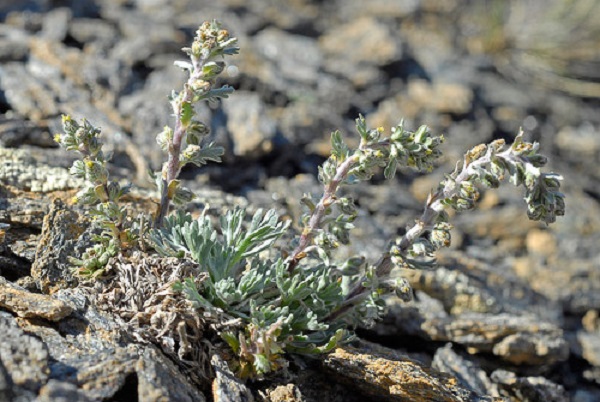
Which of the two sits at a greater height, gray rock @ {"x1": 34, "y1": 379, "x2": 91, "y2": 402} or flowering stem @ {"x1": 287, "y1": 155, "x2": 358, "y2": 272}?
flowering stem @ {"x1": 287, "y1": 155, "x2": 358, "y2": 272}

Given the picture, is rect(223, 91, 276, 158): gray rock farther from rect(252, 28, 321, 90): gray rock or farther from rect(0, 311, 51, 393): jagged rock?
rect(0, 311, 51, 393): jagged rock

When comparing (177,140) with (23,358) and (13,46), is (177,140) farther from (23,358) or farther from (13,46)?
(13,46)

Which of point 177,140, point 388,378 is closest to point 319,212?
point 177,140

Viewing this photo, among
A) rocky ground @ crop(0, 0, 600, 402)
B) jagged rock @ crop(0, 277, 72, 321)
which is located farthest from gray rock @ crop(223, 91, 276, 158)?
jagged rock @ crop(0, 277, 72, 321)

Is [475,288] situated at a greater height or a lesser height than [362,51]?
lesser

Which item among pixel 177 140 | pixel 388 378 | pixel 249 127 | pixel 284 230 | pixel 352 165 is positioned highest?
pixel 249 127

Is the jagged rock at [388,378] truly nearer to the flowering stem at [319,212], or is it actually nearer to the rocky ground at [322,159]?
the rocky ground at [322,159]

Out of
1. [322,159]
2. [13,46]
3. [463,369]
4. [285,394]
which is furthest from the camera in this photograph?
[322,159]
